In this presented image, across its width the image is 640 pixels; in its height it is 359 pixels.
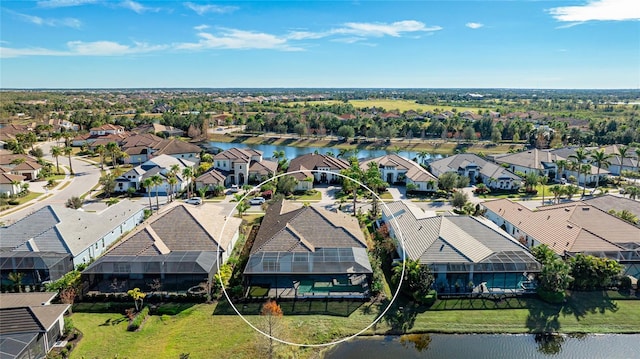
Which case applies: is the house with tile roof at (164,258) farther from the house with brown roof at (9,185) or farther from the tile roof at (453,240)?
the house with brown roof at (9,185)

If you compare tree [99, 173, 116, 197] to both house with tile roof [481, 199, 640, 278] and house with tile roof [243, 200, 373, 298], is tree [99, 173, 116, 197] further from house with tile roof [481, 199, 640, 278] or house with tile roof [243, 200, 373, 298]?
house with tile roof [481, 199, 640, 278]

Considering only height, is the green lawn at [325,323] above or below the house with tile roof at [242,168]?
below

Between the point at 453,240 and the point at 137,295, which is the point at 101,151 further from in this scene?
the point at 453,240

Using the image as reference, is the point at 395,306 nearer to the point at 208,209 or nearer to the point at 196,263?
the point at 196,263

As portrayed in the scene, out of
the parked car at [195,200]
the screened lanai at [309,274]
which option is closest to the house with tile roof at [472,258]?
the screened lanai at [309,274]

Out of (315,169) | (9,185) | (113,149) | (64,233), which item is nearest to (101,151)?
(113,149)

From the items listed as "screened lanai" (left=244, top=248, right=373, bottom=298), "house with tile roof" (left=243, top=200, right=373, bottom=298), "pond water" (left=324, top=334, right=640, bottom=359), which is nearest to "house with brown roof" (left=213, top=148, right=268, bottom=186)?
"house with tile roof" (left=243, top=200, right=373, bottom=298)
